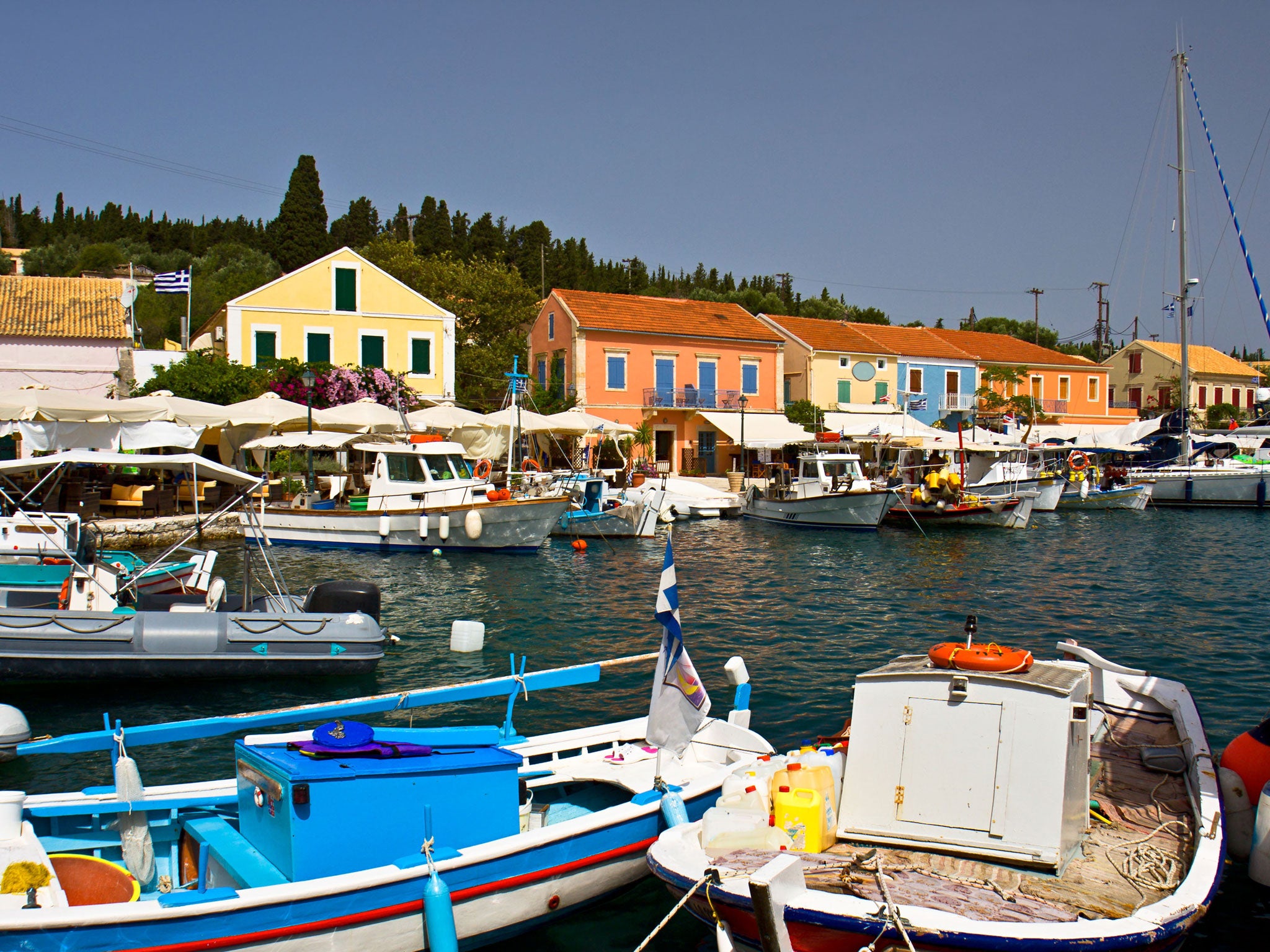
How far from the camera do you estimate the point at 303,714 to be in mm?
7480

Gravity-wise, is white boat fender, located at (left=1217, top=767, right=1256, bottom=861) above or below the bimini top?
below

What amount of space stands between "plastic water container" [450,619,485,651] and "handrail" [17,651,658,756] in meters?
3.98

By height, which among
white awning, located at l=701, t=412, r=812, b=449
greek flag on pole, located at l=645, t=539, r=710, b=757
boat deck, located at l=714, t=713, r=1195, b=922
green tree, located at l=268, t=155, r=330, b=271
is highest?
green tree, located at l=268, t=155, r=330, b=271

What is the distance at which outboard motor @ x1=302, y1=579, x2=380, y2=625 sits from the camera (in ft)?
37.4

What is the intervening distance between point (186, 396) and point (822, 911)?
28760 millimetres

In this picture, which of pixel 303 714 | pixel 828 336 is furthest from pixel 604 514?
pixel 828 336

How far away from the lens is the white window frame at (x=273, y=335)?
33.2 meters

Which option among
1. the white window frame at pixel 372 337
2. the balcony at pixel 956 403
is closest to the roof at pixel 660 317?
the white window frame at pixel 372 337

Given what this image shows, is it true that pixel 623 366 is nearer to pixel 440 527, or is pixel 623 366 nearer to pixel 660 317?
pixel 660 317

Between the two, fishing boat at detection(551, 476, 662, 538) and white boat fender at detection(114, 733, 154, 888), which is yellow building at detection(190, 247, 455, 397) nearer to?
fishing boat at detection(551, 476, 662, 538)

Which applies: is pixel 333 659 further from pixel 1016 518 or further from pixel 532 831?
pixel 1016 518

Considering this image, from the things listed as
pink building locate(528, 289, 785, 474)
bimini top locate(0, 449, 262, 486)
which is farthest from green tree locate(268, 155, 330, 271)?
bimini top locate(0, 449, 262, 486)

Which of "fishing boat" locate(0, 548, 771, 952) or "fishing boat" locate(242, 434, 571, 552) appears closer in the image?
"fishing boat" locate(0, 548, 771, 952)

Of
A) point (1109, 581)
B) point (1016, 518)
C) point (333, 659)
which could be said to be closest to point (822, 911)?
point (333, 659)
